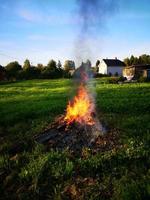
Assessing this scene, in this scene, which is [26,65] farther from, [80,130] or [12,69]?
[80,130]

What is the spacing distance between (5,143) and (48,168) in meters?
3.64

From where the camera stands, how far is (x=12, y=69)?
8594 cm

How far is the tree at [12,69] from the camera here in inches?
3130

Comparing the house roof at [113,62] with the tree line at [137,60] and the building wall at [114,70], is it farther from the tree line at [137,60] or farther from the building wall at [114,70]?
the tree line at [137,60]

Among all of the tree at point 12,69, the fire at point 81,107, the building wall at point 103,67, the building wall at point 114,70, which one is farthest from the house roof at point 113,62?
the fire at point 81,107

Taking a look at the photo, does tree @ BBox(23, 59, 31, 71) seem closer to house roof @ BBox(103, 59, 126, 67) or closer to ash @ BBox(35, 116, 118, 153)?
house roof @ BBox(103, 59, 126, 67)

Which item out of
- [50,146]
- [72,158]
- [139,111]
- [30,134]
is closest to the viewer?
[72,158]

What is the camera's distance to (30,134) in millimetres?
13938

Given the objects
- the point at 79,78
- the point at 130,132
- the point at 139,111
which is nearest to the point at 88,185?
the point at 130,132

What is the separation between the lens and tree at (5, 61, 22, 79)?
79500 mm

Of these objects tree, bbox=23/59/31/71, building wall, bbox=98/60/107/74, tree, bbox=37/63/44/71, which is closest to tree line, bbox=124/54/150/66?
building wall, bbox=98/60/107/74

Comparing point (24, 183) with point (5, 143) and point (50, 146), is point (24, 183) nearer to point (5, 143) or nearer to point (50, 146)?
point (50, 146)

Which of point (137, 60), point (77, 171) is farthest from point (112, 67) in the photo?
point (77, 171)

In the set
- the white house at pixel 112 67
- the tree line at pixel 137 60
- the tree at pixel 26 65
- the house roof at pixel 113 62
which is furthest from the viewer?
the tree line at pixel 137 60
